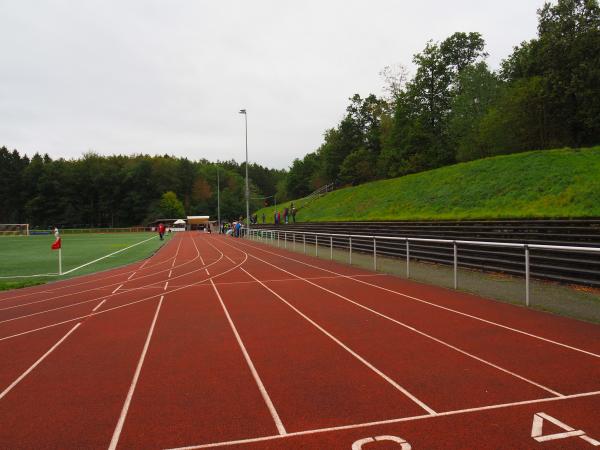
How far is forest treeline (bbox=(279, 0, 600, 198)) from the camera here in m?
31.2

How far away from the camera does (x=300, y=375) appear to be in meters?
4.44

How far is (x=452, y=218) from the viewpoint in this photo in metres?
17.7

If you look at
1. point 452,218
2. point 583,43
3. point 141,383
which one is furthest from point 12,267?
point 583,43

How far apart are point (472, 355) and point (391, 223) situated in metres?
15.9

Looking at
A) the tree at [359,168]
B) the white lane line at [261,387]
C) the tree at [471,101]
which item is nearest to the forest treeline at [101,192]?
the tree at [359,168]

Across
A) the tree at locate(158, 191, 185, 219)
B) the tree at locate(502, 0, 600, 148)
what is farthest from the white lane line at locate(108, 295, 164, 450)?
the tree at locate(158, 191, 185, 219)

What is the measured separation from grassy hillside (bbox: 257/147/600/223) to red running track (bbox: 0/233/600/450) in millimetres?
8602

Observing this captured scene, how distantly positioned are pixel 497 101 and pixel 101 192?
91.8m

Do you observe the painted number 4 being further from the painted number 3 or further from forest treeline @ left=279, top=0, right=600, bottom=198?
forest treeline @ left=279, top=0, right=600, bottom=198

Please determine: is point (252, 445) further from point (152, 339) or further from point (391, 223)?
point (391, 223)

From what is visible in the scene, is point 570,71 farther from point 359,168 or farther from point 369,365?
point 369,365

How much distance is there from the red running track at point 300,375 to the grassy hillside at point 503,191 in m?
8.60

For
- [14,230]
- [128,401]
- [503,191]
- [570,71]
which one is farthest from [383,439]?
[14,230]

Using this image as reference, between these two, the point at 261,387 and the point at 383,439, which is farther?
the point at 261,387
